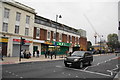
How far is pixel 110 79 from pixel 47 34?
2807 cm

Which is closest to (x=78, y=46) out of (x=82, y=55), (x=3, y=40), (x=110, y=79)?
(x=3, y=40)

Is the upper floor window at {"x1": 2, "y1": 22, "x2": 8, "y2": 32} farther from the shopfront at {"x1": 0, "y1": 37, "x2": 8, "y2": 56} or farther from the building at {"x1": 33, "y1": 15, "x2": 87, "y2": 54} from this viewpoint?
the building at {"x1": 33, "y1": 15, "x2": 87, "y2": 54}

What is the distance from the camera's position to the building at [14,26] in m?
24.0

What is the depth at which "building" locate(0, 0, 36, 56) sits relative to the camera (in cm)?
2397

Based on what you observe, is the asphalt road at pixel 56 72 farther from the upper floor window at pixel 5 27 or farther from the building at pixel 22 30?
the upper floor window at pixel 5 27

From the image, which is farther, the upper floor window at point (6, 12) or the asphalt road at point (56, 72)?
the upper floor window at point (6, 12)

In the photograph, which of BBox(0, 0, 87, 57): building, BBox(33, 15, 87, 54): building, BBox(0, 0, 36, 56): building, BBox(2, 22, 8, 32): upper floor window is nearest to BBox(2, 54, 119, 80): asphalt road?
BBox(0, 0, 36, 56): building

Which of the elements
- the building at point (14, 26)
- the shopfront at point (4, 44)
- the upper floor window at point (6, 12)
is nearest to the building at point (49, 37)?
the building at point (14, 26)

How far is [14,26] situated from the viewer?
84.9ft

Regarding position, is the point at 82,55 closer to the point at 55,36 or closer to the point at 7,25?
the point at 7,25

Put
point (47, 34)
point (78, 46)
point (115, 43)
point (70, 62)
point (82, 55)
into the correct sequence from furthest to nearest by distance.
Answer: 1. point (115, 43)
2. point (78, 46)
3. point (47, 34)
4. point (82, 55)
5. point (70, 62)

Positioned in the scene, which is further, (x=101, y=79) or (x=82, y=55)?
(x=82, y=55)

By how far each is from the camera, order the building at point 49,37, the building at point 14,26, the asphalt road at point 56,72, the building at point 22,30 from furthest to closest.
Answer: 1. the building at point 49,37
2. the building at point 22,30
3. the building at point 14,26
4. the asphalt road at point 56,72

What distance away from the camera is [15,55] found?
2642 centimetres
